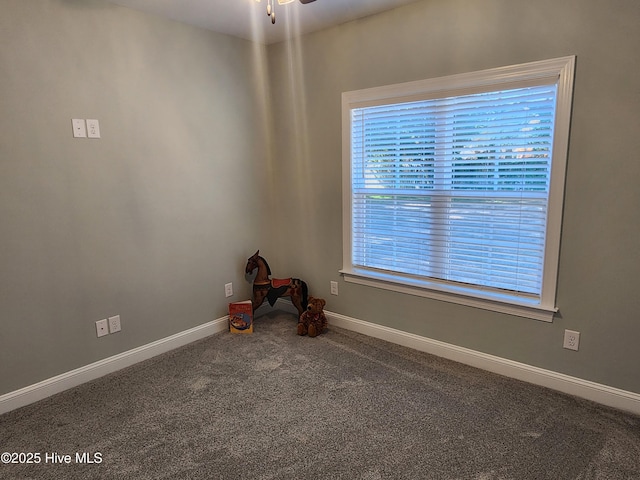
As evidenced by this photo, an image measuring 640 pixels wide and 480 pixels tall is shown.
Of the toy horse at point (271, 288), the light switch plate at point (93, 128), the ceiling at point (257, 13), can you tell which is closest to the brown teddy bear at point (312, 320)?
the toy horse at point (271, 288)

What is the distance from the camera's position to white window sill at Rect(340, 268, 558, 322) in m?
2.40

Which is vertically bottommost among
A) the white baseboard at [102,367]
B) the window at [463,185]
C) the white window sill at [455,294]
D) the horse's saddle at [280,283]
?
the white baseboard at [102,367]

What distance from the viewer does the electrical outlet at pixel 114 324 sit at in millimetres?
2686

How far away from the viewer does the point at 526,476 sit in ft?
5.65

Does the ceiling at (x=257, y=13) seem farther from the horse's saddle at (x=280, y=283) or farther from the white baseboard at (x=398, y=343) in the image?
the white baseboard at (x=398, y=343)

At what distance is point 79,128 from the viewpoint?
2.42 m

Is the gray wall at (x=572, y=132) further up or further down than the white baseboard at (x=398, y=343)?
further up

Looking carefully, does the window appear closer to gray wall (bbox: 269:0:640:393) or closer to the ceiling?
gray wall (bbox: 269:0:640:393)

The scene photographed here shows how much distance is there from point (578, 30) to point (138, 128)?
2.78m

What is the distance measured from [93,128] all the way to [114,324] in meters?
1.34

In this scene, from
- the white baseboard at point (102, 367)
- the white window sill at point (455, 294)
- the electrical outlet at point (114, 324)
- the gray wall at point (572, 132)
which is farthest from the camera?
the electrical outlet at point (114, 324)

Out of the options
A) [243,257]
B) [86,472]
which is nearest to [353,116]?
[243,257]

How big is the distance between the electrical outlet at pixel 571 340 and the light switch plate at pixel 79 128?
3248 millimetres

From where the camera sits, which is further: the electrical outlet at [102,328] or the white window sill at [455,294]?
the electrical outlet at [102,328]
